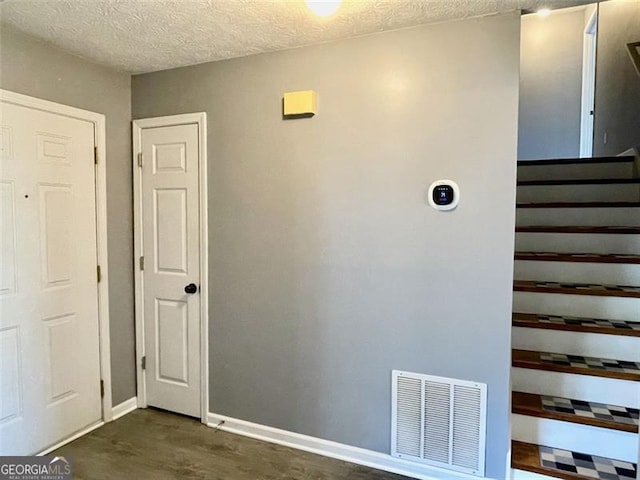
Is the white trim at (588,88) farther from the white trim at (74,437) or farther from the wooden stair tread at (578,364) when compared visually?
the white trim at (74,437)

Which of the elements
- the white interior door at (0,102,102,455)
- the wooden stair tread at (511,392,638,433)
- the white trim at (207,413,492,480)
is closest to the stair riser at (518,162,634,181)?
the wooden stair tread at (511,392,638,433)

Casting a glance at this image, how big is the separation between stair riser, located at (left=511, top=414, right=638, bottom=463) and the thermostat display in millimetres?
1199

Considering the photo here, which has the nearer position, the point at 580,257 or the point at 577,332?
the point at 577,332

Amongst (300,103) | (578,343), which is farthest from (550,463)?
(300,103)

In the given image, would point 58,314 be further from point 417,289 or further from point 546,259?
point 546,259

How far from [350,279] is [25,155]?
6.20ft

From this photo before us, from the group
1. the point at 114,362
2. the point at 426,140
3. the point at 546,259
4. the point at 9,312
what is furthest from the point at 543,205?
the point at 9,312

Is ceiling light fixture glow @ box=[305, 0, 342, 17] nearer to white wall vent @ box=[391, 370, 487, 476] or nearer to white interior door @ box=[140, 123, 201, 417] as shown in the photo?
white interior door @ box=[140, 123, 201, 417]

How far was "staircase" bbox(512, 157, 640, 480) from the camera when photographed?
2.13m

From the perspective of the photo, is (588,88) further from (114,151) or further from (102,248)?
(102,248)

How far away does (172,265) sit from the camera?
2.87 m

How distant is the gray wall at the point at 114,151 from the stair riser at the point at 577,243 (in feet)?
9.26

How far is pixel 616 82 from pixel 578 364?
3.16m

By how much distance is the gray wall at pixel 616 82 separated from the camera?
3.68m
